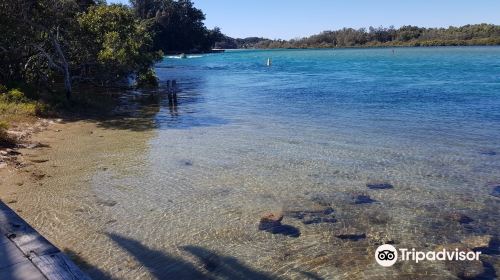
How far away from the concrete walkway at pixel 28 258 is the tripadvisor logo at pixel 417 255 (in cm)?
450

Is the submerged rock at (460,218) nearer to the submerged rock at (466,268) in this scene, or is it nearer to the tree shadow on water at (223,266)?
the submerged rock at (466,268)

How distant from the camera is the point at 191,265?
21.9 ft

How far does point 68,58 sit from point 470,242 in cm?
2156

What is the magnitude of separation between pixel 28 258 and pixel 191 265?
2663mm

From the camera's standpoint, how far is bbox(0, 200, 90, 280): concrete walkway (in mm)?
4151

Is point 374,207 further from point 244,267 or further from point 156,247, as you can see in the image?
point 156,247

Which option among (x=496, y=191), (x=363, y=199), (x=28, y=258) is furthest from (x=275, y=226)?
(x=496, y=191)

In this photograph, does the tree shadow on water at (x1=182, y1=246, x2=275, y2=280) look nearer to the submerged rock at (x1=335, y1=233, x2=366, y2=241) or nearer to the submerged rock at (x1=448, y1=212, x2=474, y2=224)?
the submerged rock at (x1=335, y1=233, x2=366, y2=241)

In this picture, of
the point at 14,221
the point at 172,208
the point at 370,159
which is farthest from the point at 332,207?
the point at 14,221

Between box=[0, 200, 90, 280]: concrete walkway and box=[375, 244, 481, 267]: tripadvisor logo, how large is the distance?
4.50 metres

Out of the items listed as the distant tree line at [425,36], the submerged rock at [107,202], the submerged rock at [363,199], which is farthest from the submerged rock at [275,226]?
the distant tree line at [425,36]

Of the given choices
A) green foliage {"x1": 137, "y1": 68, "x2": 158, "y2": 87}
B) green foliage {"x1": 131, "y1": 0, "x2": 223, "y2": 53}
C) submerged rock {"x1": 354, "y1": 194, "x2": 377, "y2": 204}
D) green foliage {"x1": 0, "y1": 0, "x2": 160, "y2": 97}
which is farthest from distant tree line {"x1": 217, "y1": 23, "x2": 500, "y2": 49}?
submerged rock {"x1": 354, "y1": 194, "x2": 377, "y2": 204}

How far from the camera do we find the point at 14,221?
211 inches

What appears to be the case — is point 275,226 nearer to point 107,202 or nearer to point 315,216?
point 315,216
